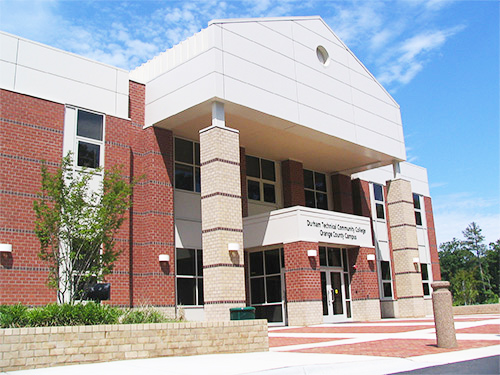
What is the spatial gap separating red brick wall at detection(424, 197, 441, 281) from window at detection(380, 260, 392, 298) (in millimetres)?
5812

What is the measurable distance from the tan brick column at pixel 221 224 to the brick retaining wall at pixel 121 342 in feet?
16.8

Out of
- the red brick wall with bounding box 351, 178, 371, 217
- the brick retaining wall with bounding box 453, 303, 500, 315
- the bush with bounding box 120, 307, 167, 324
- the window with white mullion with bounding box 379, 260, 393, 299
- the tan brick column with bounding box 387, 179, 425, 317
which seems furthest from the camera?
the red brick wall with bounding box 351, 178, 371, 217

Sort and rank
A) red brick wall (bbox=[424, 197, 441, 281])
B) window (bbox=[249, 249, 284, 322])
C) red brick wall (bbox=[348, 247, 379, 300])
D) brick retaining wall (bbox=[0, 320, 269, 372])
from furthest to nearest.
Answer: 1. red brick wall (bbox=[424, 197, 441, 281])
2. red brick wall (bbox=[348, 247, 379, 300])
3. window (bbox=[249, 249, 284, 322])
4. brick retaining wall (bbox=[0, 320, 269, 372])

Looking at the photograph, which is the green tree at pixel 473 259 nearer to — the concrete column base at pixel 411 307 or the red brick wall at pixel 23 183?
the concrete column base at pixel 411 307

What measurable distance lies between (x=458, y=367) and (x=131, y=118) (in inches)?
630

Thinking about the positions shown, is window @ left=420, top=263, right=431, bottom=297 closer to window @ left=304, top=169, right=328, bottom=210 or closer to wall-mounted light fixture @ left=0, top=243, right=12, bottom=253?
window @ left=304, top=169, right=328, bottom=210


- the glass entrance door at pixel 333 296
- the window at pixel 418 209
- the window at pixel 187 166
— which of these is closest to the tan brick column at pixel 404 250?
the glass entrance door at pixel 333 296

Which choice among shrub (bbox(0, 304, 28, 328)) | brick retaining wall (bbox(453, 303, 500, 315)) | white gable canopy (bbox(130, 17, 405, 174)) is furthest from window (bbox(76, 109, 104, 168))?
brick retaining wall (bbox(453, 303, 500, 315))

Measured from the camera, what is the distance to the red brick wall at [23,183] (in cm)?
1638

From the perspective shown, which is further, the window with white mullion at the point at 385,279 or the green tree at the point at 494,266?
the green tree at the point at 494,266

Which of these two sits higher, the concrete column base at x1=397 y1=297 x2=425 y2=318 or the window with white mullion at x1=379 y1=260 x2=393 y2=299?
the window with white mullion at x1=379 y1=260 x2=393 y2=299

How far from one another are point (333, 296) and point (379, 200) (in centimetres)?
1091

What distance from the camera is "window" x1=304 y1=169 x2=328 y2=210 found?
28.8 metres

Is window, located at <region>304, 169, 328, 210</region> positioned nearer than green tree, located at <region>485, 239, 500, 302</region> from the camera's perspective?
Yes
